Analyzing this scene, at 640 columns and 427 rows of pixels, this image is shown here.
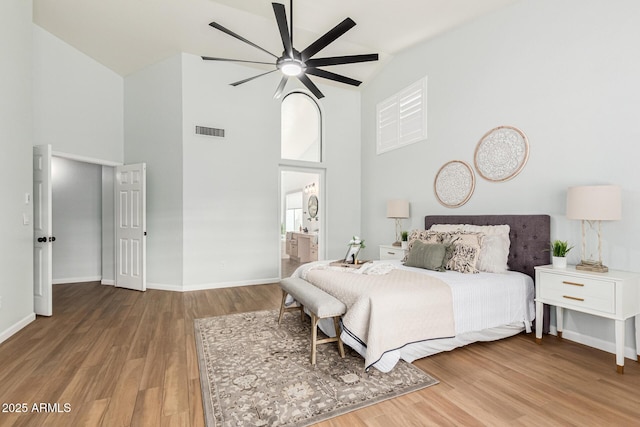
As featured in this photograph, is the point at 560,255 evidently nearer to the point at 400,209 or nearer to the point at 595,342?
the point at 595,342

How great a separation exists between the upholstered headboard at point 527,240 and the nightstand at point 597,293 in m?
0.32

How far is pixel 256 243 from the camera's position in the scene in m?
5.32

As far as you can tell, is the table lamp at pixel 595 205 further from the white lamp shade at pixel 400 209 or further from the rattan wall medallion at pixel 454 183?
the white lamp shade at pixel 400 209

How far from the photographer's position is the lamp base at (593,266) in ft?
8.29

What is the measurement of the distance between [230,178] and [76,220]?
2942 mm

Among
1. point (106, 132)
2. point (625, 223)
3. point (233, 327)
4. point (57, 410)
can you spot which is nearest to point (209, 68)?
point (106, 132)

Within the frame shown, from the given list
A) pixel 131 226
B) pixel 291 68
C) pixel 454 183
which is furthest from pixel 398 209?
pixel 131 226

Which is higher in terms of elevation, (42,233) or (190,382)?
(42,233)

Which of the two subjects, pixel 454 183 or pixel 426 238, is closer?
pixel 426 238

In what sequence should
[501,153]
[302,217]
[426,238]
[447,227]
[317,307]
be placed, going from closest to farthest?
[317,307] → [501,153] → [426,238] → [447,227] → [302,217]

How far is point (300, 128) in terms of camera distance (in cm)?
618

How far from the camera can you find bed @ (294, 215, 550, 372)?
2.28m

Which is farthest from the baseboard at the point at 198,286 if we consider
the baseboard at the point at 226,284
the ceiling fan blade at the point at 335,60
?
the ceiling fan blade at the point at 335,60

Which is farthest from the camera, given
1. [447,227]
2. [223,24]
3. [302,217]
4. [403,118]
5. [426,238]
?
[302,217]
